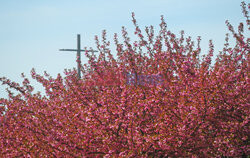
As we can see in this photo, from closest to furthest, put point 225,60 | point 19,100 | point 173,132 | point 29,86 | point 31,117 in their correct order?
point 173,132 < point 31,117 < point 225,60 < point 19,100 < point 29,86

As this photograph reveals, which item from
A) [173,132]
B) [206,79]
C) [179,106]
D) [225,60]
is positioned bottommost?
[173,132]

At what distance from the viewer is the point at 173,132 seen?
6699mm

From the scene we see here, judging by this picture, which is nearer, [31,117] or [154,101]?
[154,101]

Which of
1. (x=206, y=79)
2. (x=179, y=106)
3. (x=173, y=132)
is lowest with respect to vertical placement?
(x=173, y=132)

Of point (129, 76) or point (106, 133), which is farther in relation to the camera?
point (129, 76)

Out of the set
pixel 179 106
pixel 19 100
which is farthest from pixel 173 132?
pixel 19 100

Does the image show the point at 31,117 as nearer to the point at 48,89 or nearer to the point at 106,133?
the point at 106,133

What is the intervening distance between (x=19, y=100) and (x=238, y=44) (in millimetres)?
6674

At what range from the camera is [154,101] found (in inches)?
284

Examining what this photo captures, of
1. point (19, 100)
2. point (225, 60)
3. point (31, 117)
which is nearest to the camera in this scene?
point (31, 117)

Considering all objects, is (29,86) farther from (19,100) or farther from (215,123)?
(215,123)

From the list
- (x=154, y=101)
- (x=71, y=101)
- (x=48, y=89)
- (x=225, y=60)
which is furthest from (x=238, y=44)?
(x=48, y=89)

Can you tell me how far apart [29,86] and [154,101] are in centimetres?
575

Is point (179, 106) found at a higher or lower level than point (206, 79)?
lower
